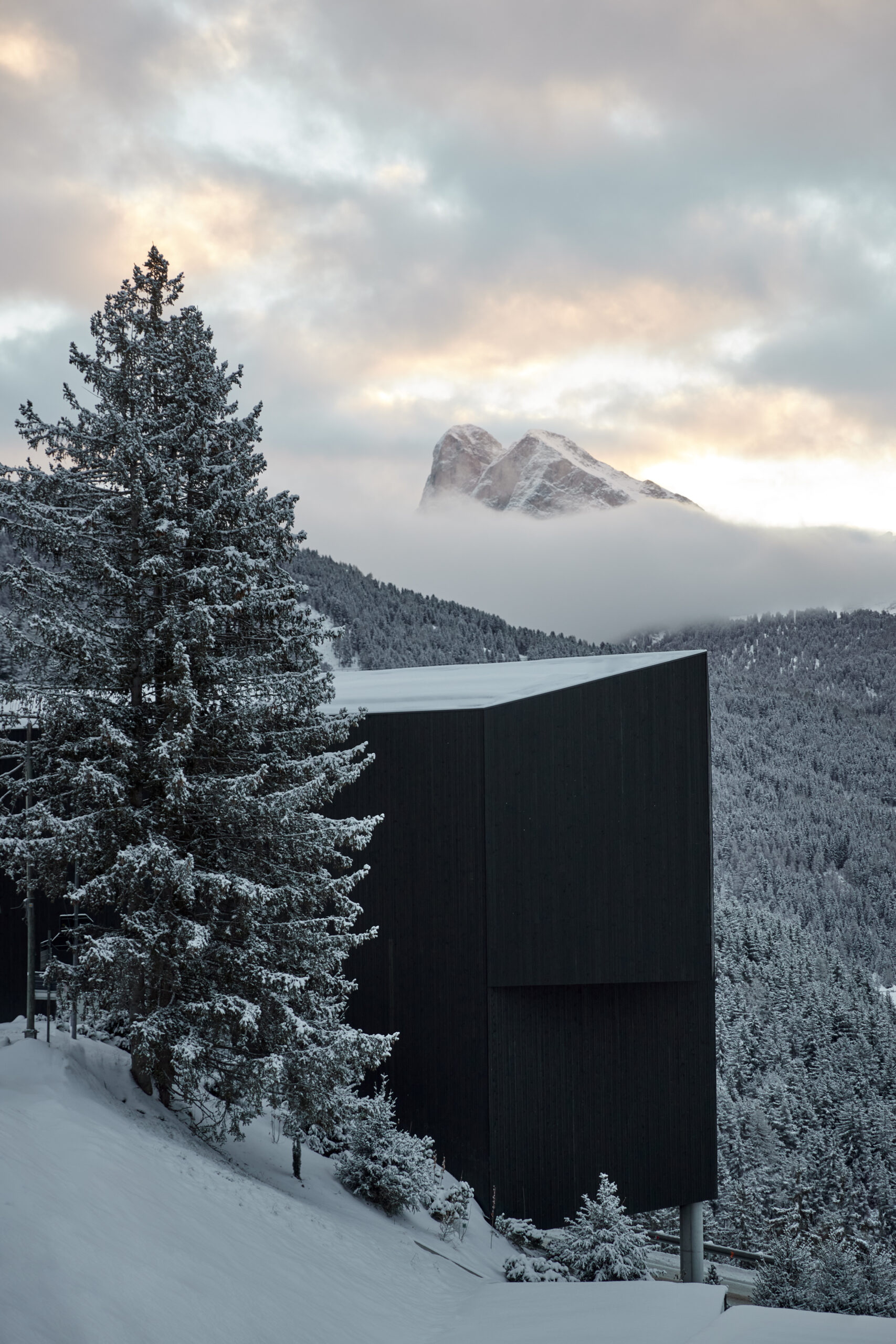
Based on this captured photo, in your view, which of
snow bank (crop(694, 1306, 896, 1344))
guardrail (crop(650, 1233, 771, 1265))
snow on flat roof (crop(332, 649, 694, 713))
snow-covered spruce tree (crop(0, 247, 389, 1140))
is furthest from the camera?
guardrail (crop(650, 1233, 771, 1265))

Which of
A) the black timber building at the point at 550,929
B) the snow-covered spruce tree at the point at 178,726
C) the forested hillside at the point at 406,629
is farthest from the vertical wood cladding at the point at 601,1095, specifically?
the forested hillside at the point at 406,629

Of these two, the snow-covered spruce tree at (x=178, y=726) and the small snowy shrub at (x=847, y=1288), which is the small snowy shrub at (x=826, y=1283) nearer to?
the small snowy shrub at (x=847, y=1288)

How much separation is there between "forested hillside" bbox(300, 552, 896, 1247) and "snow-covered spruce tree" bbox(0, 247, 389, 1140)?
1240 cm

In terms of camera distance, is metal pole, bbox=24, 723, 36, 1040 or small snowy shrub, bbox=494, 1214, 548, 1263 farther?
small snowy shrub, bbox=494, 1214, 548, 1263

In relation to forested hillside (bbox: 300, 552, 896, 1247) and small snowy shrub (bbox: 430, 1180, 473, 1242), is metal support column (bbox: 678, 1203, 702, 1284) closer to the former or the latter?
small snowy shrub (bbox: 430, 1180, 473, 1242)

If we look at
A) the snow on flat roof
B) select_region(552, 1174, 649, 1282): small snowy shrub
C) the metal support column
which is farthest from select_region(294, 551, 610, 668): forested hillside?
select_region(552, 1174, 649, 1282): small snowy shrub

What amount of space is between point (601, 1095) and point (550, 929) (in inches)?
124

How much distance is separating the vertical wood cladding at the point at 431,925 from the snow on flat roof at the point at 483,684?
1.17 feet

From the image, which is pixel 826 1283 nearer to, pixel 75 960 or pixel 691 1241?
pixel 691 1241

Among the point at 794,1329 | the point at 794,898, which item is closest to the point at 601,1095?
the point at 794,1329

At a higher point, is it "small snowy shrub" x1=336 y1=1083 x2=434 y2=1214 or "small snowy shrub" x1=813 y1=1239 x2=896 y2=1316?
"small snowy shrub" x1=336 y1=1083 x2=434 y2=1214

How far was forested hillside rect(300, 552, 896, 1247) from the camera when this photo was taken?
164 feet

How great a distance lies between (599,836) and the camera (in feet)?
51.9

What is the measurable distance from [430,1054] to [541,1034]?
1.84 m
